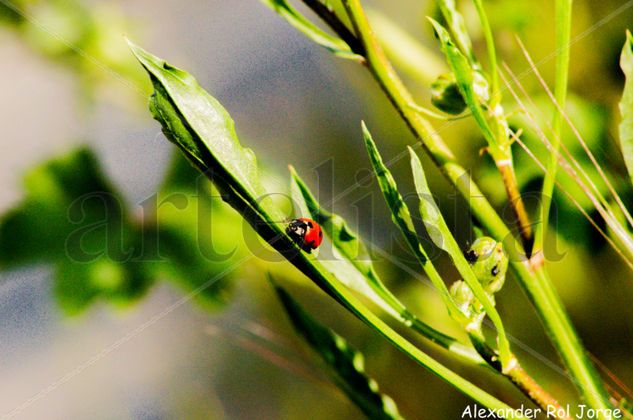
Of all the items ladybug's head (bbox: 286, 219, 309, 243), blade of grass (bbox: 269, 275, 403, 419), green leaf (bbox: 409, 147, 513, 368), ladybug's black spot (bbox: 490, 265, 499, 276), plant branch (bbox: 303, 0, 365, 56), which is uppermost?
plant branch (bbox: 303, 0, 365, 56)

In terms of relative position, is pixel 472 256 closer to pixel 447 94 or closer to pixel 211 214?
pixel 447 94

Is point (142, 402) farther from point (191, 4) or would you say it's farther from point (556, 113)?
point (556, 113)

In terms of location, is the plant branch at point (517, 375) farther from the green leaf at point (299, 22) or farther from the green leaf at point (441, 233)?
the green leaf at point (299, 22)

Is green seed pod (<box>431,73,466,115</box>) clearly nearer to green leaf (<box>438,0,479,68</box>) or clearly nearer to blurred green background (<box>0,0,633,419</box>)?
green leaf (<box>438,0,479,68</box>)

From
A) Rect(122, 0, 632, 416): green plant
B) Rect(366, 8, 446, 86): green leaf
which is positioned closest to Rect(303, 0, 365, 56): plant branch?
Rect(122, 0, 632, 416): green plant

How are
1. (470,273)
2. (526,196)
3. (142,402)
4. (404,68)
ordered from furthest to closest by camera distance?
(142,402), (404,68), (526,196), (470,273)

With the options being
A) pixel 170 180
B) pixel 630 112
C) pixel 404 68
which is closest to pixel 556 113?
pixel 630 112

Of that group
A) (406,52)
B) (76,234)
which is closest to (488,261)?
(406,52)
